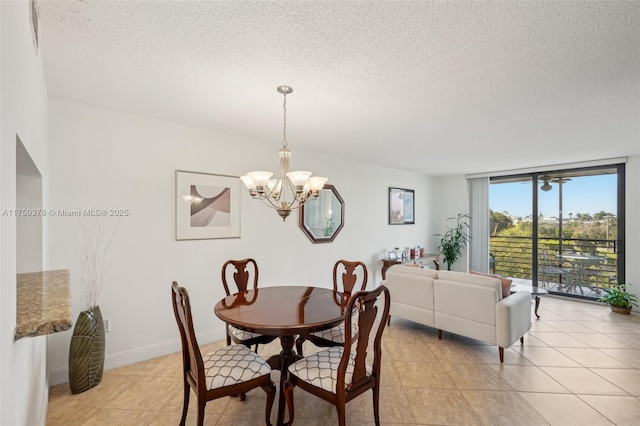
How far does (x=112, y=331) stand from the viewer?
2.85 m

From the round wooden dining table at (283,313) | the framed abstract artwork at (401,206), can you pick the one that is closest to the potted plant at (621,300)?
the framed abstract artwork at (401,206)

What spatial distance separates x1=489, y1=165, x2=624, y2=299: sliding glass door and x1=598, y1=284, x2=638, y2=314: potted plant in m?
0.36

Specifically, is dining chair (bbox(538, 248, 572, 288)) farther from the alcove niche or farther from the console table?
the alcove niche

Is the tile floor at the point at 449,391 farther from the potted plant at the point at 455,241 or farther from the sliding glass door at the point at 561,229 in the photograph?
the potted plant at the point at 455,241

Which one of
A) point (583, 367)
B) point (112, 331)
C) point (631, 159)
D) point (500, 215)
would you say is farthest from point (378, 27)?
point (500, 215)

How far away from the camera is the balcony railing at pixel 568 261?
16.9 ft

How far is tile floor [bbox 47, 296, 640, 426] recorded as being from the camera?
2.17m

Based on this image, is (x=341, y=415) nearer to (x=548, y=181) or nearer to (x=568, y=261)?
(x=568, y=261)

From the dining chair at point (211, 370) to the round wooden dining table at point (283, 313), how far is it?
0.75ft

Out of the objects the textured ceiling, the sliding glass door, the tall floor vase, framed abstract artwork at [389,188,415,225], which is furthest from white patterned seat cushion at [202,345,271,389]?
the sliding glass door

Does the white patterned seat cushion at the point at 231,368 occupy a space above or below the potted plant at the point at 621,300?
above

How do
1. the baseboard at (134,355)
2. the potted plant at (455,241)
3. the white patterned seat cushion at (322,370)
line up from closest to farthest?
the white patterned seat cushion at (322,370) < the baseboard at (134,355) < the potted plant at (455,241)

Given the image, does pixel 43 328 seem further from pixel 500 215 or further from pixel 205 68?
pixel 500 215

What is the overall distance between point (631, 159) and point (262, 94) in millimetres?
5611
